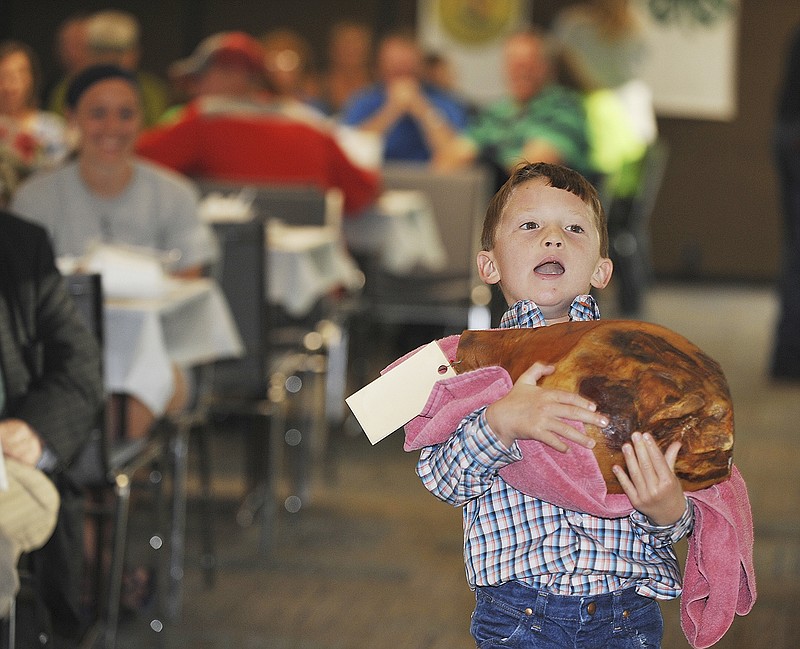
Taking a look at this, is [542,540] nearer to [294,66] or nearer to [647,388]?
[647,388]

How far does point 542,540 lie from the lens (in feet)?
5.28

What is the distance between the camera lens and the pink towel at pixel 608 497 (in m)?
1.47

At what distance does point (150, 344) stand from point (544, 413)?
6.53 feet

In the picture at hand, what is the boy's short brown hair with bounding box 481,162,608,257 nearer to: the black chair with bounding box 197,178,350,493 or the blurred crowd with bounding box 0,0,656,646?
the blurred crowd with bounding box 0,0,656,646

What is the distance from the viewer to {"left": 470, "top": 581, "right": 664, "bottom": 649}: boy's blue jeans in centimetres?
161

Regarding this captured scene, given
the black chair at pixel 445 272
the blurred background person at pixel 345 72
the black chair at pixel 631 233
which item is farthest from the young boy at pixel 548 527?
the blurred background person at pixel 345 72

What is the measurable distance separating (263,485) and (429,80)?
5.49 metres

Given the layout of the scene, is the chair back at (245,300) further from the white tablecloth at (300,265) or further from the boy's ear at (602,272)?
the boy's ear at (602,272)

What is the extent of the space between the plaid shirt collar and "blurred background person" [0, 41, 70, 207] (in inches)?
158

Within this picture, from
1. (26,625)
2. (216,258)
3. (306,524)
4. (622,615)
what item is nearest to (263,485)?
(306,524)

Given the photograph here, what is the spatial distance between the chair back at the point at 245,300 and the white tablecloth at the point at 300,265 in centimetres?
31

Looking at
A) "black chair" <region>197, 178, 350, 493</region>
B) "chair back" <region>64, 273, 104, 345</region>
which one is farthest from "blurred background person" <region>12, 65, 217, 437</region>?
"chair back" <region>64, 273, 104, 345</region>

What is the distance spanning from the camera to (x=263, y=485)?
441cm

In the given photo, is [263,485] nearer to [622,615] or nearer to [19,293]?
[19,293]
